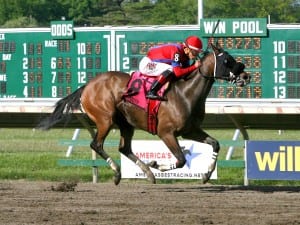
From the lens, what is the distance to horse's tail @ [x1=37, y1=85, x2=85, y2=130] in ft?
49.0

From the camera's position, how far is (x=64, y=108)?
49.6 ft

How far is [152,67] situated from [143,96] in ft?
1.35

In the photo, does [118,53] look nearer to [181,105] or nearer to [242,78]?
Result: [181,105]

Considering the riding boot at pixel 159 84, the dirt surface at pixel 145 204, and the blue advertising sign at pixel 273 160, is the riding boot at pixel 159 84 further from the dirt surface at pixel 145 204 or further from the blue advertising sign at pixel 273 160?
the blue advertising sign at pixel 273 160

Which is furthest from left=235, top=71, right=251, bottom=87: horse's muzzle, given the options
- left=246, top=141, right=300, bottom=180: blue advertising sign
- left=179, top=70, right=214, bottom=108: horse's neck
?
left=246, top=141, right=300, bottom=180: blue advertising sign

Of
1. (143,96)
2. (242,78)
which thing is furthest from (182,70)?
(242,78)

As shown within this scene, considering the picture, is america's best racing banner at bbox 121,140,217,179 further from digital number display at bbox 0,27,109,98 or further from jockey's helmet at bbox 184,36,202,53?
jockey's helmet at bbox 184,36,202,53

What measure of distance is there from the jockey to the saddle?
0.29 feet

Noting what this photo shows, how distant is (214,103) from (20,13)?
57.8 metres

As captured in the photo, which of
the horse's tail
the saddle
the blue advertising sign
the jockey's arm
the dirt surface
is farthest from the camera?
the blue advertising sign

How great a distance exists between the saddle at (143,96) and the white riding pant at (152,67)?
0.06m

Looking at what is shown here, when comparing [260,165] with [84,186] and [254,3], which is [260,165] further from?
[254,3]

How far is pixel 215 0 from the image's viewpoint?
63.3 m

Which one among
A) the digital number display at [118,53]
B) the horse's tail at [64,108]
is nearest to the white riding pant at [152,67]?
the horse's tail at [64,108]
